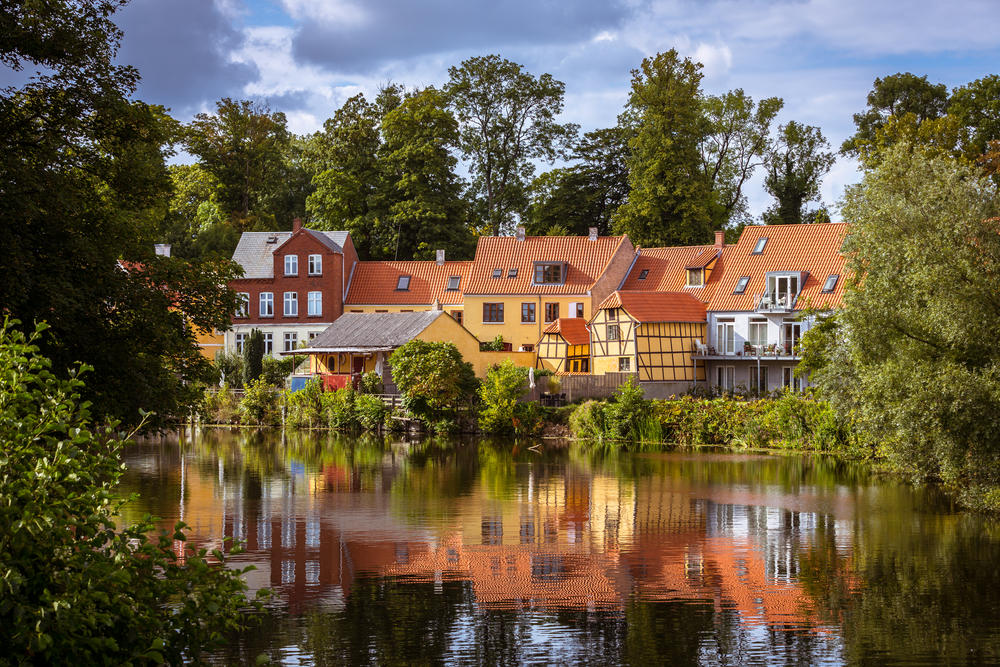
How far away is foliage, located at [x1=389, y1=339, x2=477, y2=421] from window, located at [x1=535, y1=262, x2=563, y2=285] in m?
12.5

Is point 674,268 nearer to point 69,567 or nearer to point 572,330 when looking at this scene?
point 572,330

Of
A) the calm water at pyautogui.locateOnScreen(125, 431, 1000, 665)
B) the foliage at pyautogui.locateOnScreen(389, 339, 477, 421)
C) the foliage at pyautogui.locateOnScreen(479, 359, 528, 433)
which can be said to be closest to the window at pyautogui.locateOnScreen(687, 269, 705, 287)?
the foliage at pyautogui.locateOnScreen(479, 359, 528, 433)

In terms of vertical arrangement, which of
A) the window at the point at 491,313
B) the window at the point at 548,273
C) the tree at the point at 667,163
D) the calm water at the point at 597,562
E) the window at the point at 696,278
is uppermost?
the tree at the point at 667,163

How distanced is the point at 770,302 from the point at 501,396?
14250mm

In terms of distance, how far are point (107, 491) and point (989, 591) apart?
13.9 meters

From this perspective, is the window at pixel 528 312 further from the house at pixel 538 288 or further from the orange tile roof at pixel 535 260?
the orange tile roof at pixel 535 260

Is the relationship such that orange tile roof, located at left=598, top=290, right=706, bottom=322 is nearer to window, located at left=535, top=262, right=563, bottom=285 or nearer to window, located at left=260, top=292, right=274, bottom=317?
window, located at left=535, top=262, right=563, bottom=285

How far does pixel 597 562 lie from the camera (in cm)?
1864

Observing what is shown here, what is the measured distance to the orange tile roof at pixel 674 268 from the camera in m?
54.6

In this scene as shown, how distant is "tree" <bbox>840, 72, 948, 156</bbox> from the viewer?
56.4m

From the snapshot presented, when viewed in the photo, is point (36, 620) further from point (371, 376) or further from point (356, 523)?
point (371, 376)

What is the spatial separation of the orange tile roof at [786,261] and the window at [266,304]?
26.1 metres

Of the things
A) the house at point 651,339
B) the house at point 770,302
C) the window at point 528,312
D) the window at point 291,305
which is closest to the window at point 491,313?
the window at point 528,312

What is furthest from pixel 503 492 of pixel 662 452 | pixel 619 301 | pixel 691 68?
pixel 691 68
